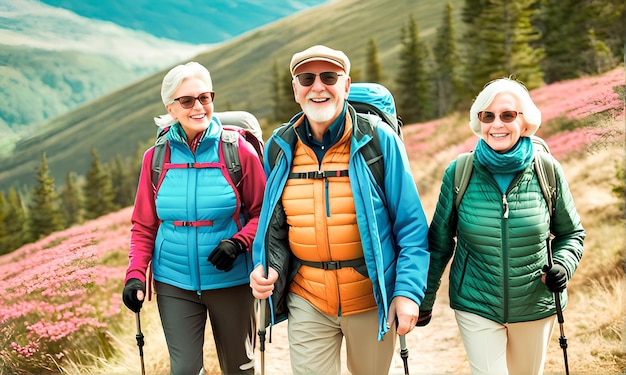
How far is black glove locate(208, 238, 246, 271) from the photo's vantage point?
378 centimetres

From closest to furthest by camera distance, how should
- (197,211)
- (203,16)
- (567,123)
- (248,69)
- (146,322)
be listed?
(197,211) < (146,322) < (567,123) < (248,69) < (203,16)

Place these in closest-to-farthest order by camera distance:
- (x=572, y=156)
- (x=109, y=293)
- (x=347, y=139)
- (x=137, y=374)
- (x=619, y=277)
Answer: (x=347, y=139) → (x=137, y=374) → (x=619, y=277) → (x=109, y=293) → (x=572, y=156)

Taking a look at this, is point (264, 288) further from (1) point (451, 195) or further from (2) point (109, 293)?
(2) point (109, 293)

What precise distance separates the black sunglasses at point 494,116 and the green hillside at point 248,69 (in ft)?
242

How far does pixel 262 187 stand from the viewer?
4.08 meters

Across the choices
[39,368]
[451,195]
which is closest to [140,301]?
[451,195]

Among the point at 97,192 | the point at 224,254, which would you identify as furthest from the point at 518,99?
the point at 97,192

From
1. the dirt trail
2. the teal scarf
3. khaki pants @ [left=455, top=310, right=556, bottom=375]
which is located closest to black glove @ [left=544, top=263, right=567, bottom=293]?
khaki pants @ [left=455, top=310, right=556, bottom=375]

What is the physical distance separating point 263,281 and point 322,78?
1.24m

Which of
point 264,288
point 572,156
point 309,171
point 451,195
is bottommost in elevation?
point 572,156

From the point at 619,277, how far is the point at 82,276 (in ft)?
21.0

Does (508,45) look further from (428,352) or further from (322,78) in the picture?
(322,78)

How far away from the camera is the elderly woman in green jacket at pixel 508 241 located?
3404mm

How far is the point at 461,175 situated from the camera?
352 cm
